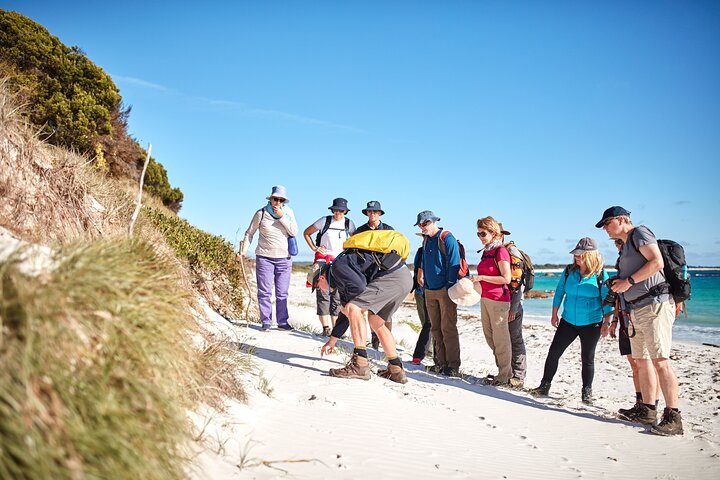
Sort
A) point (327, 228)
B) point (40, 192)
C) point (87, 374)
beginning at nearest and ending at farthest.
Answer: point (87, 374) < point (40, 192) < point (327, 228)

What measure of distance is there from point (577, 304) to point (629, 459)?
2.26 m

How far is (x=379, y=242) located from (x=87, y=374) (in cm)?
373

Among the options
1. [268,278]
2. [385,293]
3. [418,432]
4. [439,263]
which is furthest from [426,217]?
[418,432]

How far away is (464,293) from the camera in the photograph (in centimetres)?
619

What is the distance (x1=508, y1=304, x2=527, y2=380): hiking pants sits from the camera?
6.79 meters

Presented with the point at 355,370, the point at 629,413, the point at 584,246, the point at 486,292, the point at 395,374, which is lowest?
the point at 629,413

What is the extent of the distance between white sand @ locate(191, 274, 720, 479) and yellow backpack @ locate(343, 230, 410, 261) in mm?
1538

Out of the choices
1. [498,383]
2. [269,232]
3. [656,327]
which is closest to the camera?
A: [656,327]

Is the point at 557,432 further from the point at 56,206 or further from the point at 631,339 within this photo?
the point at 56,206

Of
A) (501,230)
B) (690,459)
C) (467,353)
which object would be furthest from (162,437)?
(467,353)

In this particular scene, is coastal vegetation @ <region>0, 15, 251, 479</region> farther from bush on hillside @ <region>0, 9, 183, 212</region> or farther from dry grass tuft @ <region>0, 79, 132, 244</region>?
bush on hillside @ <region>0, 9, 183, 212</region>

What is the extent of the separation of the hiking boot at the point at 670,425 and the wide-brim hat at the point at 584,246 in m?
2.09

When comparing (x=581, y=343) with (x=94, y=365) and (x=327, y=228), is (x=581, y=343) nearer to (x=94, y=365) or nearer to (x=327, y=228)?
(x=327, y=228)

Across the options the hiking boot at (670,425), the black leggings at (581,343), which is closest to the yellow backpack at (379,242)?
the black leggings at (581,343)
